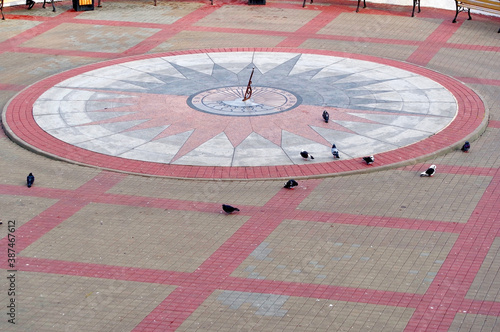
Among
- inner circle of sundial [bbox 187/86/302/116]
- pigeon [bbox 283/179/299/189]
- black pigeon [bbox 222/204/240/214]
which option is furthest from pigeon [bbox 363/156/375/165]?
inner circle of sundial [bbox 187/86/302/116]

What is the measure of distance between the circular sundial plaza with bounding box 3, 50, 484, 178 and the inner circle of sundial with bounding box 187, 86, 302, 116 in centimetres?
2

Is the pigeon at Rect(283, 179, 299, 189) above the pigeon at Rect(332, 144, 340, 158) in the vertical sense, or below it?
below

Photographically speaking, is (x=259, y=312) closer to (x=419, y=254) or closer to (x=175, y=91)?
(x=419, y=254)

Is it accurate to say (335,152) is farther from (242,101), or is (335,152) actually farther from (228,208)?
(242,101)

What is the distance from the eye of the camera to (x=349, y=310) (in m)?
11.0

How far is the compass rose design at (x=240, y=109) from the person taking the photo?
646 inches

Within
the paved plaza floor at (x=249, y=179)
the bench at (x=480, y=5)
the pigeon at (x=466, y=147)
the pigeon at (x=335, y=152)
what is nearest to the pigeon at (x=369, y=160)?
the paved plaza floor at (x=249, y=179)

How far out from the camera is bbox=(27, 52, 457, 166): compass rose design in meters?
16.4

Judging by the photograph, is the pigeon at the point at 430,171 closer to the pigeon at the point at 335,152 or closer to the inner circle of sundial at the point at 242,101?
the pigeon at the point at 335,152

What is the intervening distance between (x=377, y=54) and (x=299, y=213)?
34.1ft

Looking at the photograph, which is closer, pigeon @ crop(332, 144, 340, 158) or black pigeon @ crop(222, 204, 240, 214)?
black pigeon @ crop(222, 204, 240, 214)

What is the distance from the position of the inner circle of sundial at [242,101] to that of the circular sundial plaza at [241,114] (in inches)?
1.0

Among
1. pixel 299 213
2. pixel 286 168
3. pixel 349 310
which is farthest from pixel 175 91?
pixel 349 310

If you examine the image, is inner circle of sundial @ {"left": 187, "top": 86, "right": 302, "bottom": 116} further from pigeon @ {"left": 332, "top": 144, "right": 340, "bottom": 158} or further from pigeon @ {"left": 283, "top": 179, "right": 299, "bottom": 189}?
pigeon @ {"left": 283, "top": 179, "right": 299, "bottom": 189}
